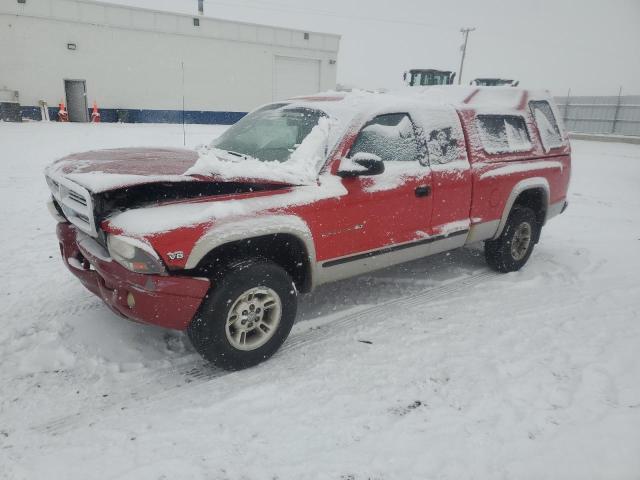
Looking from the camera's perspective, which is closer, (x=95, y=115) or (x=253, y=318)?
(x=253, y=318)

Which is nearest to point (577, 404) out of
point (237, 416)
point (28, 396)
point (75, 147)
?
point (237, 416)

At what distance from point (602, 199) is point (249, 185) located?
8.68 metres

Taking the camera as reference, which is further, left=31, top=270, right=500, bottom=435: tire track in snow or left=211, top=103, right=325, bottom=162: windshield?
left=211, top=103, right=325, bottom=162: windshield

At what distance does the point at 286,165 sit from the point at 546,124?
3388 millimetres

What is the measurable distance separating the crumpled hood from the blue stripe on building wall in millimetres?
23565

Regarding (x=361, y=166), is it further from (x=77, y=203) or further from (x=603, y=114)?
(x=603, y=114)

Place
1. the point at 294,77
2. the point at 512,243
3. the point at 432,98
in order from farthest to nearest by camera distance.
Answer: the point at 294,77 < the point at 512,243 < the point at 432,98

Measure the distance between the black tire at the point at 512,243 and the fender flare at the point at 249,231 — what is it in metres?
2.54

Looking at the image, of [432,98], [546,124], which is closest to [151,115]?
[432,98]

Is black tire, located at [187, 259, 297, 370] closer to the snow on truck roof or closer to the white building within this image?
the snow on truck roof

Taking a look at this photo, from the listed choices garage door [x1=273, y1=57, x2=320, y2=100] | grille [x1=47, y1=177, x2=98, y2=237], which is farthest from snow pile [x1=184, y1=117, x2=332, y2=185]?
garage door [x1=273, y1=57, x2=320, y2=100]

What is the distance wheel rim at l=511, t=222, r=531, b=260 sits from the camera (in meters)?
4.89

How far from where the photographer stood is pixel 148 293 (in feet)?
8.53

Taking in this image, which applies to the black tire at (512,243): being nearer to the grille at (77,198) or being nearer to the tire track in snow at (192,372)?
the tire track in snow at (192,372)
